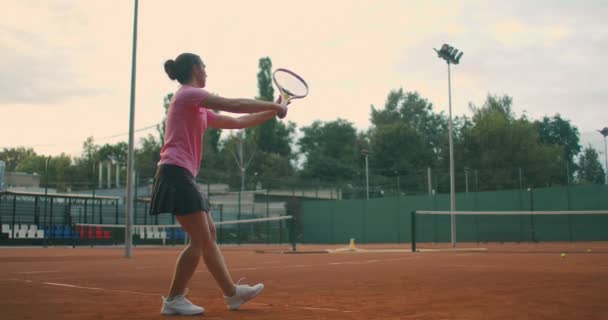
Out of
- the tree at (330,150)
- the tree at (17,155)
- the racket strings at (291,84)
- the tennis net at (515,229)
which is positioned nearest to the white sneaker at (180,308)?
the racket strings at (291,84)

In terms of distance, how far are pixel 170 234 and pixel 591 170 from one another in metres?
20.2

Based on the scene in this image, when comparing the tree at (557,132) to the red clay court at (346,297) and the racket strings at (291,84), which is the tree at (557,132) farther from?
the racket strings at (291,84)

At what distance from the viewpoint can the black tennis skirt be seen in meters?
4.18

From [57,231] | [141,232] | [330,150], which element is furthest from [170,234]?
[330,150]

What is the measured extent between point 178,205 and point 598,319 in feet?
8.98

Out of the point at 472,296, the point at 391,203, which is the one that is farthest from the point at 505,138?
the point at 472,296

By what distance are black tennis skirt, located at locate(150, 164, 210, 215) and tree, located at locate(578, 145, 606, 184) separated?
88.8 feet

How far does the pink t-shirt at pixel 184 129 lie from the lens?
14.1 feet

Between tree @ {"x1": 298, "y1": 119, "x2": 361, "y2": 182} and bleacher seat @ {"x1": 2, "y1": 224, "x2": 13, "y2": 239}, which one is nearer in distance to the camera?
bleacher seat @ {"x1": 2, "y1": 224, "x2": 13, "y2": 239}

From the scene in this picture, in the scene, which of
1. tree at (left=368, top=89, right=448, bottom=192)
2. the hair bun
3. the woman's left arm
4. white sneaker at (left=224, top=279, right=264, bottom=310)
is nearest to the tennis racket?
the woman's left arm

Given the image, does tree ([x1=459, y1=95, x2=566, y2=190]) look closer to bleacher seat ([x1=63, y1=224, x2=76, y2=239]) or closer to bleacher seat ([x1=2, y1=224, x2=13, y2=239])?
bleacher seat ([x1=63, y1=224, x2=76, y2=239])

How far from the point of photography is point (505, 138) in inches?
2158

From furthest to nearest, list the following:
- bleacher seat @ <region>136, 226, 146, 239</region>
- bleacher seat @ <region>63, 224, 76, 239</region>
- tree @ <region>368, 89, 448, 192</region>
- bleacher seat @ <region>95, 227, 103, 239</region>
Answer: tree @ <region>368, 89, 448, 192</region> < bleacher seat @ <region>136, 226, 146, 239</region> < bleacher seat @ <region>95, 227, 103, 239</region> < bleacher seat @ <region>63, 224, 76, 239</region>

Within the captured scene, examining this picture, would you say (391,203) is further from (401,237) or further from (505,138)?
(505,138)
